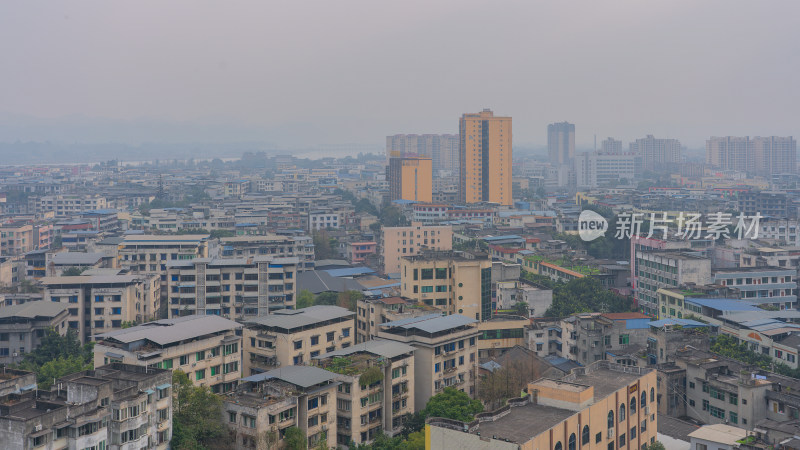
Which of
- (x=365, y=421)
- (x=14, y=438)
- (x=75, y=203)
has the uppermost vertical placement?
(x=75, y=203)

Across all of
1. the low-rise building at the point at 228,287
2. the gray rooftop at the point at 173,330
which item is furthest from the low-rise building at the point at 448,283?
the gray rooftop at the point at 173,330

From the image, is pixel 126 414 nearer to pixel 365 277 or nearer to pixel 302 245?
pixel 365 277

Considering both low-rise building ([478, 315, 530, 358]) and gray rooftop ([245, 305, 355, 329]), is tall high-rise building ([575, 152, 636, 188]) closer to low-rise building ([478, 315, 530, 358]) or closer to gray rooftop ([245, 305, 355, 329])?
low-rise building ([478, 315, 530, 358])

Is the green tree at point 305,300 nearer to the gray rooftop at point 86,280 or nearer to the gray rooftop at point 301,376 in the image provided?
the gray rooftop at point 86,280

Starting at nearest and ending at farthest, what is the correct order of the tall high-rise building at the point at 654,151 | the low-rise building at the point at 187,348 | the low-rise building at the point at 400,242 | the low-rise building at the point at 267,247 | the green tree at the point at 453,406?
the green tree at the point at 453,406
the low-rise building at the point at 187,348
the low-rise building at the point at 267,247
the low-rise building at the point at 400,242
the tall high-rise building at the point at 654,151

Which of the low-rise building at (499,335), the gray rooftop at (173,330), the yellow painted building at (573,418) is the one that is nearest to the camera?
the yellow painted building at (573,418)

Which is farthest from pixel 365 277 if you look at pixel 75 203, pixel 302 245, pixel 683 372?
pixel 75 203

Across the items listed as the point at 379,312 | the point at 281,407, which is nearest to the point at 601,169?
the point at 379,312
